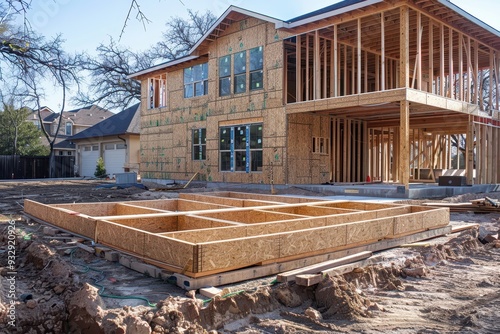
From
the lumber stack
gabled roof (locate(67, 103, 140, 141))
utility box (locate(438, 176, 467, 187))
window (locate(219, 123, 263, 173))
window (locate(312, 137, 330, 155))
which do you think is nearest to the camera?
the lumber stack

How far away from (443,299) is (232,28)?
17.2 m

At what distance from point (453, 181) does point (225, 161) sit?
9.97m

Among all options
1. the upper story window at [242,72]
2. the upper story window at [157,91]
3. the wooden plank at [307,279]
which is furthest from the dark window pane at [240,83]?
the wooden plank at [307,279]

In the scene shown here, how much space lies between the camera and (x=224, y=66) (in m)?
20.5

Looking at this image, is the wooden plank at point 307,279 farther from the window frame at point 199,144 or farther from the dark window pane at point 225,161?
the window frame at point 199,144

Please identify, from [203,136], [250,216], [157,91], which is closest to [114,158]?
[157,91]

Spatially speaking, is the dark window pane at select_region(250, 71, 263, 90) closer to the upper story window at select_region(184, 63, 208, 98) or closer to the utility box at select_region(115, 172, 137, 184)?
the upper story window at select_region(184, 63, 208, 98)

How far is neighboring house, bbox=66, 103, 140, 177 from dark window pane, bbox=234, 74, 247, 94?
15352 mm

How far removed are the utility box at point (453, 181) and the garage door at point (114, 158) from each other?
24.7 meters

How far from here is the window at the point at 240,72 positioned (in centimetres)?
1944

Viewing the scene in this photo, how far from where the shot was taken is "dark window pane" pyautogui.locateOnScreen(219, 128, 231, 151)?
800 inches

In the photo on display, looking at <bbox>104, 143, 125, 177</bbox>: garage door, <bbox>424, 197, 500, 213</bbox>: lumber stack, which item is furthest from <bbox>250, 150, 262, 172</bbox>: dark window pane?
<bbox>104, 143, 125, 177</bbox>: garage door

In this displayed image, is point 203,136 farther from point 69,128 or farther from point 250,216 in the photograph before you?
point 69,128

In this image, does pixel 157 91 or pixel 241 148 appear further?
pixel 157 91
